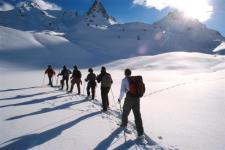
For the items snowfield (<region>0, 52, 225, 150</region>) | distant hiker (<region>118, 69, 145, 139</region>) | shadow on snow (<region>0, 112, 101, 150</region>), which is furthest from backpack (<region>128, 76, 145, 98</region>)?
shadow on snow (<region>0, 112, 101, 150</region>)

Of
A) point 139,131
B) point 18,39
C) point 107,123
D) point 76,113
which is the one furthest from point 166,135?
point 18,39

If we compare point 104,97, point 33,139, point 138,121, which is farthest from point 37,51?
point 33,139

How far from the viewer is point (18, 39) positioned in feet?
288

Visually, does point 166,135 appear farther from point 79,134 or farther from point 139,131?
point 79,134

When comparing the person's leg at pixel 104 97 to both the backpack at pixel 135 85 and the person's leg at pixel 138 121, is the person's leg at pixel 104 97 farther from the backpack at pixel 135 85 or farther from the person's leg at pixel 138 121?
the backpack at pixel 135 85

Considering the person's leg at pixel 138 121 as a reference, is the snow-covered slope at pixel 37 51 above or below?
above

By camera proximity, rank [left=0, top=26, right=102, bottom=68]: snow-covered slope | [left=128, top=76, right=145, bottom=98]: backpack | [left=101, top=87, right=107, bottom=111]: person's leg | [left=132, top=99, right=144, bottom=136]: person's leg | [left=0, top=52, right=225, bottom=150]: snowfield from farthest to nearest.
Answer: [left=0, top=26, right=102, bottom=68]: snow-covered slope
[left=101, top=87, right=107, bottom=111]: person's leg
[left=132, top=99, right=144, bottom=136]: person's leg
[left=128, top=76, right=145, bottom=98]: backpack
[left=0, top=52, right=225, bottom=150]: snowfield

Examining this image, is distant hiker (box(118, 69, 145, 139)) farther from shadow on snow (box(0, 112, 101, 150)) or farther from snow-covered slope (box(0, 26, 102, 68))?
snow-covered slope (box(0, 26, 102, 68))

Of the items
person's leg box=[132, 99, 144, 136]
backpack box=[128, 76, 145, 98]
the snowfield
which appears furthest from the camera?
person's leg box=[132, 99, 144, 136]

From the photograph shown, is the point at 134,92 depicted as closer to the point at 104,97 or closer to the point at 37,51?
the point at 104,97

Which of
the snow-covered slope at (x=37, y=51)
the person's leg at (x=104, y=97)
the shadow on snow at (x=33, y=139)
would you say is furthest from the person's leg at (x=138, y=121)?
the snow-covered slope at (x=37, y=51)

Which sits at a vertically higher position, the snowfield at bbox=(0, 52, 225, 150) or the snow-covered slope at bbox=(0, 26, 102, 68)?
the snow-covered slope at bbox=(0, 26, 102, 68)

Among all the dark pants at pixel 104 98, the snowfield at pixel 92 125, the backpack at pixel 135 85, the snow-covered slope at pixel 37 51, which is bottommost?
the snowfield at pixel 92 125

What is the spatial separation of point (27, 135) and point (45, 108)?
4.70m
